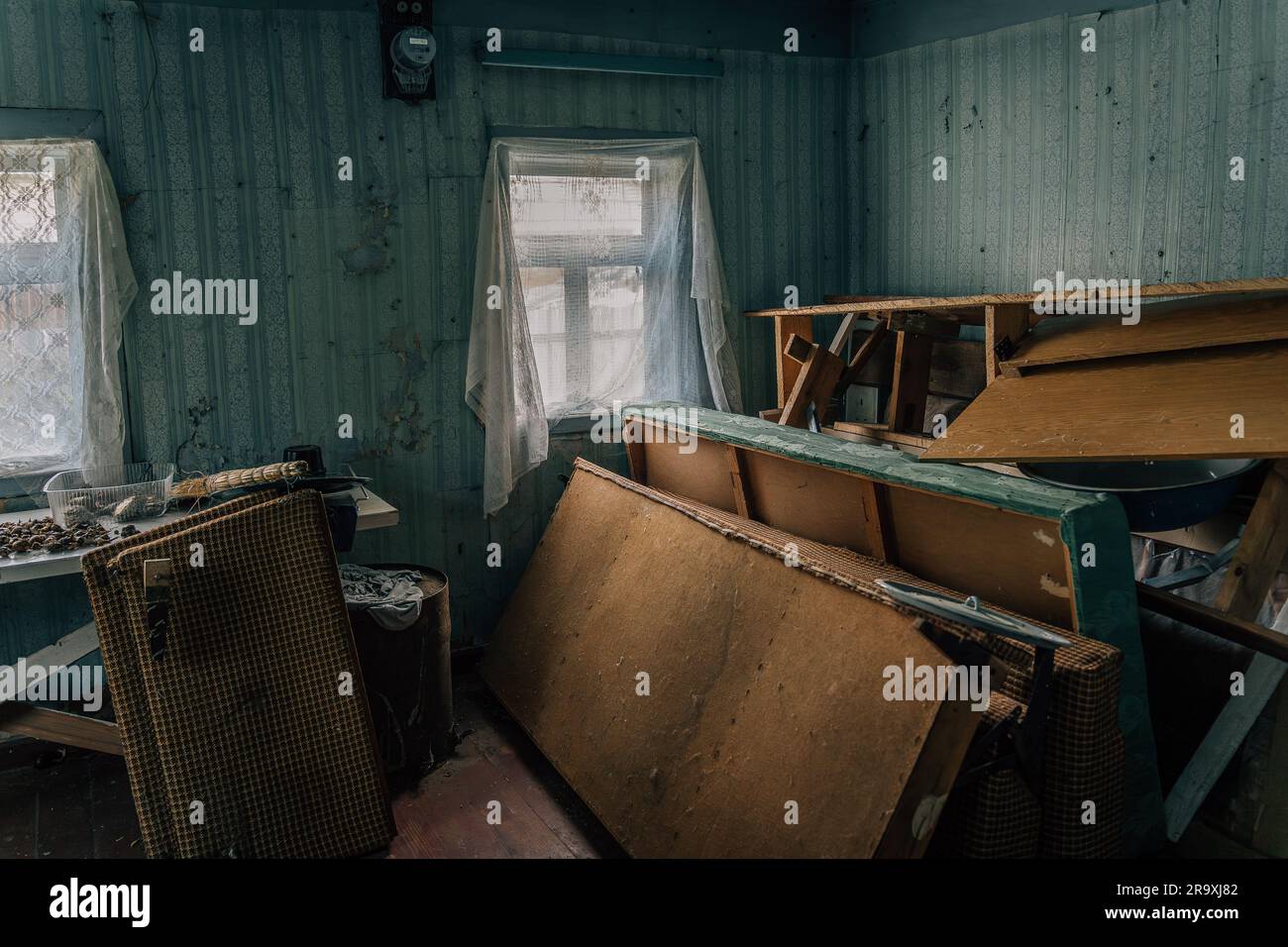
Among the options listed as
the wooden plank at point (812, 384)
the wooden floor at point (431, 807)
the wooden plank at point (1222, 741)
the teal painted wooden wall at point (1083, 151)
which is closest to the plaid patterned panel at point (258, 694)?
the wooden floor at point (431, 807)

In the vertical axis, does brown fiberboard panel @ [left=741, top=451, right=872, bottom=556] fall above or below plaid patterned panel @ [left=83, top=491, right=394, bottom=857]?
above

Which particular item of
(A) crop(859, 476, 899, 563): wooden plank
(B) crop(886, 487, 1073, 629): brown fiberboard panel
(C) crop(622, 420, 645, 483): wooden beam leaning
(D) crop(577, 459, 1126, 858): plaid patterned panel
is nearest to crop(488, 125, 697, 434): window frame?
(C) crop(622, 420, 645, 483): wooden beam leaning

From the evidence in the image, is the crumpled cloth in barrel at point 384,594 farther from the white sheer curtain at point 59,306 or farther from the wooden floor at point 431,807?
the white sheer curtain at point 59,306

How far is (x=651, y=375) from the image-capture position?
4.67 m

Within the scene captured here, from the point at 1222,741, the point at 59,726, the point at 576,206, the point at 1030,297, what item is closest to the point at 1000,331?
the point at 1030,297

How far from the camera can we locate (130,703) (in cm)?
277

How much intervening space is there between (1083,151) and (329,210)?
2.95 meters

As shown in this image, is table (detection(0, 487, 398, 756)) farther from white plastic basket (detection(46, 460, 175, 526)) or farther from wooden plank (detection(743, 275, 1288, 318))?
wooden plank (detection(743, 275, 1288, 318))

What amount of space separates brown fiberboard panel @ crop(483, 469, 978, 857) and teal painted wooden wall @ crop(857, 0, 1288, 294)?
6.09 feet

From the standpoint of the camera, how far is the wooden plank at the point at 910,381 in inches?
152

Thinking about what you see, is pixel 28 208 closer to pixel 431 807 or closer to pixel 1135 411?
pixel 431 807

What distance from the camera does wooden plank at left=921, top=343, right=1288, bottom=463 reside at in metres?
2.39

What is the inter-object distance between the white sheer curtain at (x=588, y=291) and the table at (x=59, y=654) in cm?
93
